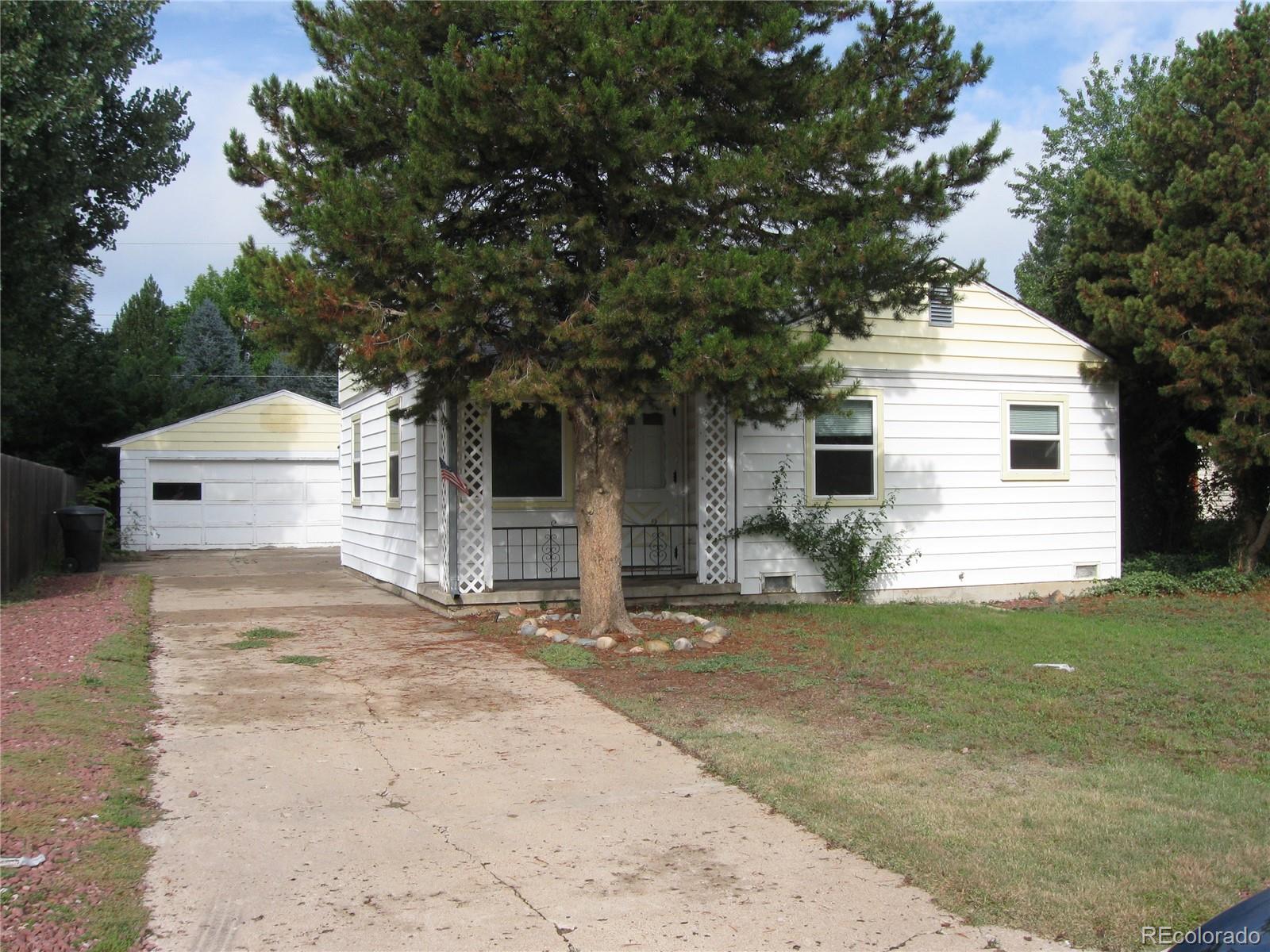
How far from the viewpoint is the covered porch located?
40.3 ft

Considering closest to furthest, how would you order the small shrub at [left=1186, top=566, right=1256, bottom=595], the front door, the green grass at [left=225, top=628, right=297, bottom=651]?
the green grass at [left=225, top=628, right=297, bottom=651]
the small shrub at [left=1186, top=566, right=1256, bottom=595]
the front door

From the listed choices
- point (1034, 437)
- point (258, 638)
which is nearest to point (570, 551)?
point (258, 638)

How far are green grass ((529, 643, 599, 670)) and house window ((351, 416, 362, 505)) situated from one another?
849 centimetres

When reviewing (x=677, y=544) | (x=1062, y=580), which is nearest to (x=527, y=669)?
(x=677, y=544)

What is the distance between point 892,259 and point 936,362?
17.7 feet

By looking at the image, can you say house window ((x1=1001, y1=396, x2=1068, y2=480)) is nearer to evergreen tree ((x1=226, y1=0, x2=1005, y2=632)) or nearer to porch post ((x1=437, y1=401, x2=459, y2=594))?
evergreen tree ((x1=226, y1=0, x2=1005, y2=632))

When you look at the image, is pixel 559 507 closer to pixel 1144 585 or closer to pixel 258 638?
pixel 258 638

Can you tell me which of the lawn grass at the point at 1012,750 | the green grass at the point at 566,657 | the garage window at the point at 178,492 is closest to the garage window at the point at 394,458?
the green grass at the point at 566,657

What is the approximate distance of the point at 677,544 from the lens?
47.0ft

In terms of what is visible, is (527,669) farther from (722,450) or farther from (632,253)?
(722,450)

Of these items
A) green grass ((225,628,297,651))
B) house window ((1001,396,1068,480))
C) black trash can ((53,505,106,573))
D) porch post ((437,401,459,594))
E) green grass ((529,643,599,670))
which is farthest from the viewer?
black trash can ((53,505,106,573))

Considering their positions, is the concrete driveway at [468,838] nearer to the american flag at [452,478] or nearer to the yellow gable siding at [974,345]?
the american flag at [452,478]

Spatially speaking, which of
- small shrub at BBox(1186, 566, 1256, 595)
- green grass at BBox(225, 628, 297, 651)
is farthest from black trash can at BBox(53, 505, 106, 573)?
small shrub at BBox(1186, 566, 1256, 595)

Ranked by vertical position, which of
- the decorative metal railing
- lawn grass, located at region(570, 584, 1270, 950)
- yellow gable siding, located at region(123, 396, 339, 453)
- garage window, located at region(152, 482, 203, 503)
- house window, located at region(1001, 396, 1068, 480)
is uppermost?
yellow gable siding, located at region(123, 396, 339, 453)
